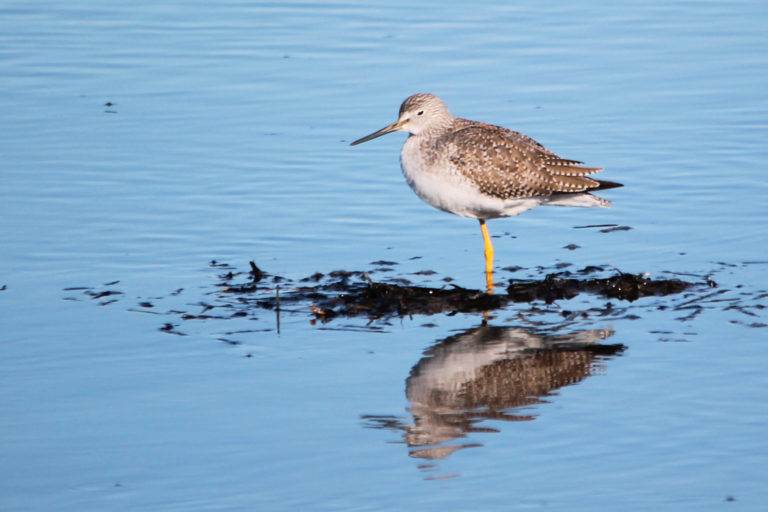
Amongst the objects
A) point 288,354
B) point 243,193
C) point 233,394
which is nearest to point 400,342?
point 288,354

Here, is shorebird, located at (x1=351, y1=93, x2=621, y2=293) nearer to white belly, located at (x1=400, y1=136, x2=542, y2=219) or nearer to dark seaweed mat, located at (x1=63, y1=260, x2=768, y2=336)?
white belly, located at (x1=400, y1=136, x2=542, y2=219)

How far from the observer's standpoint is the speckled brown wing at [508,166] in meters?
11.5

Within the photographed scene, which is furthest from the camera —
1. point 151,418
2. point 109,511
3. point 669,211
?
point 669,211

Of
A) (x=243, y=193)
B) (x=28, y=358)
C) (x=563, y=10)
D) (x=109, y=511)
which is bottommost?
(x=109, y=511)

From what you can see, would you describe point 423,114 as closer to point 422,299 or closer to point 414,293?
point 414,293

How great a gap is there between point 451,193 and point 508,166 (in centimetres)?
56

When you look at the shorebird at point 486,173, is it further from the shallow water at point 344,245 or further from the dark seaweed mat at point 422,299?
the dark seaweed mat at point 422,299

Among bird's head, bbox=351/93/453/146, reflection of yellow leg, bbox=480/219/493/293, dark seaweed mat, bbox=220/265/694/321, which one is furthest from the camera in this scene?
bird's head, bbox=351/93/453/146

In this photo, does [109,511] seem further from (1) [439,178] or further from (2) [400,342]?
(1) [439,178]

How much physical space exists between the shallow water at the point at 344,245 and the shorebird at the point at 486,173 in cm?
46

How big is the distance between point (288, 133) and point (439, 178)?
12.2 feet

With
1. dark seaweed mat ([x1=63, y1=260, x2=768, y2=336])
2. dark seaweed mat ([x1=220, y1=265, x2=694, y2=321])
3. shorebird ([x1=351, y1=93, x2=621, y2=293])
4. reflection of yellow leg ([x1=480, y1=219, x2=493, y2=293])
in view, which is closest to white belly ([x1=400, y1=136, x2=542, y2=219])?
shorebird ([x1=351, y1=93, x2=621, y2=293])

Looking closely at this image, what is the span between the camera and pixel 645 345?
31.1 ft

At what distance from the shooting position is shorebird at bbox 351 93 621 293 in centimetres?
1150
